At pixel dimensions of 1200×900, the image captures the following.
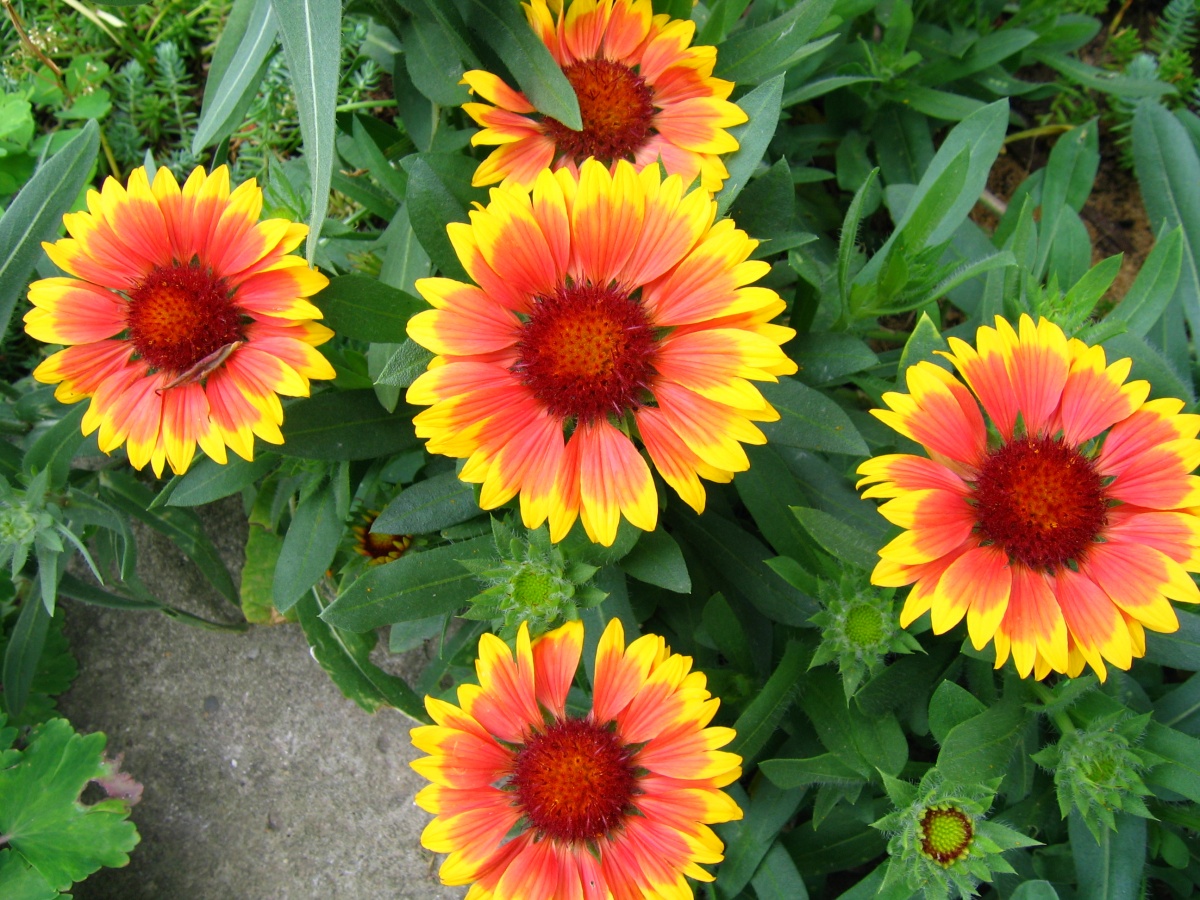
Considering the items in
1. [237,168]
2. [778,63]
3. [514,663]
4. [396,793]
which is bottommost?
[396,793]

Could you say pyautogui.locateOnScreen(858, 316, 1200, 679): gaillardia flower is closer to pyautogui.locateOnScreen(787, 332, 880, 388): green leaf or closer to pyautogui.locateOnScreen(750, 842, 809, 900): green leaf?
pyautogui.locateOnScreen(787, 332, 880, 388): green leaf

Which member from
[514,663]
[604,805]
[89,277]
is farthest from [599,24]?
[604,805]

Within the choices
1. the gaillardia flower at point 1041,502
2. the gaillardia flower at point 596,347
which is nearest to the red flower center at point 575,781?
the gaillardia flower at point 596,347

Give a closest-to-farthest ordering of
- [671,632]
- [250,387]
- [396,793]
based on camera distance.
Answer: [250,387] → [671,632] → [396,793]

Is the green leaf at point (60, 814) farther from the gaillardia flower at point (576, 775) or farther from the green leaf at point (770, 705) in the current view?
the green leaf at point (770, 705)

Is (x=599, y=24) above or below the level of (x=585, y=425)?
above

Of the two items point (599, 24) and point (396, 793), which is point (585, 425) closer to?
point (599, 24)
